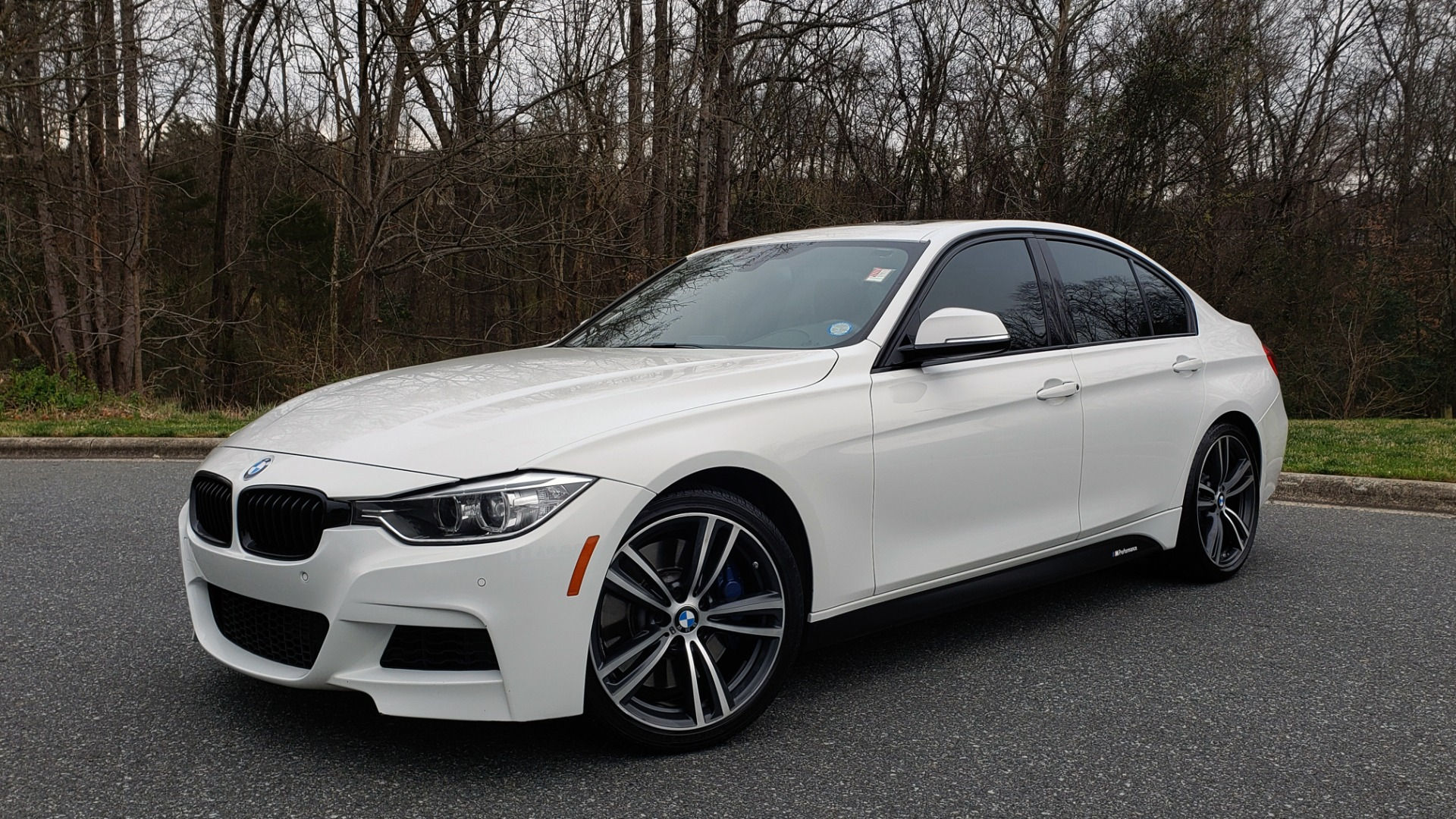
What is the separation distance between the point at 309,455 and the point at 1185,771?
257cm

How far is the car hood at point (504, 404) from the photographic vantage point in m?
3.02

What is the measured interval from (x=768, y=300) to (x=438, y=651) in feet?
6.40

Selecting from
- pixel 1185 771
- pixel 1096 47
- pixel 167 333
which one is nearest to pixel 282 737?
pixel 1185 771

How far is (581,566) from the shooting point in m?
2.95

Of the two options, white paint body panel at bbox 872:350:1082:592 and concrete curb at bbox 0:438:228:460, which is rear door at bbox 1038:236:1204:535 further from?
concrete curb at bbox 0:438:228:460

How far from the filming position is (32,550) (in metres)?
5.91

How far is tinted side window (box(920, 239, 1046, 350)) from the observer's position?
13.9 feet

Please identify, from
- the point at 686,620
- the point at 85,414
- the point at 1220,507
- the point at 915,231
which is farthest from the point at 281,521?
the point at 85,414

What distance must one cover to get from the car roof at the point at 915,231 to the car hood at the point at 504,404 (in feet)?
2.94

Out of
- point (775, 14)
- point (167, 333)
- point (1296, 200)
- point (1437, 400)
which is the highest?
point (775, 14)

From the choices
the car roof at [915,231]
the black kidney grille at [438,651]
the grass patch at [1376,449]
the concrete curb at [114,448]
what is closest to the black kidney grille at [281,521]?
the black kidney grille at [438,651]

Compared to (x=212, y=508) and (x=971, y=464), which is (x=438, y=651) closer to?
(x=212, y=508)

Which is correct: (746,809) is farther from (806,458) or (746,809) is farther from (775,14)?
(775,14)

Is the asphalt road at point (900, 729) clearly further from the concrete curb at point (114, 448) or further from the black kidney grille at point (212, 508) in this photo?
the concrete curb at point (114, 448)
